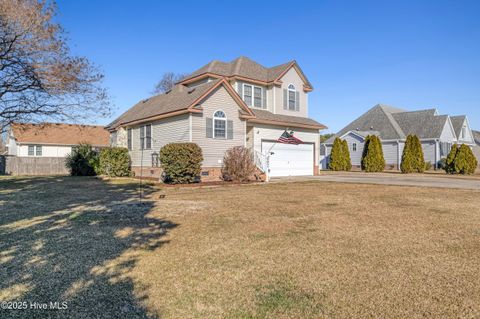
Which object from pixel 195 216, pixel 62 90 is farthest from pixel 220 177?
pixel 195 216

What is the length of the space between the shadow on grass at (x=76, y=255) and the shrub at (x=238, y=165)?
8320 millimetres

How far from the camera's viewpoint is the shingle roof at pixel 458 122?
1374 inches

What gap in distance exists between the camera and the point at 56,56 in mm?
14430

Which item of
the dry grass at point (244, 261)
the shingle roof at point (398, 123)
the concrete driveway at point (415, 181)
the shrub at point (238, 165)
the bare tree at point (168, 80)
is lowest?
the dry grass at point (244, 261)

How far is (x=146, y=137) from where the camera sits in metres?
20.2

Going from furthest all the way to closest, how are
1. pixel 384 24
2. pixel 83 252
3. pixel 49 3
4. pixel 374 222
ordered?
pixel 384 24 < pixel 49 3 < pixel 374 222 < pixel 83 252

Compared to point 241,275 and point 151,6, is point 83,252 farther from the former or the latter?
point 151,6

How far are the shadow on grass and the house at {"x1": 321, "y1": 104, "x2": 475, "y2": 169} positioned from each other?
28260 mm

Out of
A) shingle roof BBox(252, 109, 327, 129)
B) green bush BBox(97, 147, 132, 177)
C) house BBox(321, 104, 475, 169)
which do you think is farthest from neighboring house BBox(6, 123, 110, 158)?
house BBox(321, 104, 475, 169)

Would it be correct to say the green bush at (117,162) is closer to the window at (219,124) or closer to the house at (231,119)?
the house at (231,119)

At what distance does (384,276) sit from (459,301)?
828 millimetres

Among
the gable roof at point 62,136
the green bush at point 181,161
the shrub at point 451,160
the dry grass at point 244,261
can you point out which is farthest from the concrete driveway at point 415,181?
the gable roof at point 62,136

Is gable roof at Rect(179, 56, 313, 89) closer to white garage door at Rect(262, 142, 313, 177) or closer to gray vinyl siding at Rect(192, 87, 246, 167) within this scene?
gray vinyl siding at Rect(192, 87, 246, 167)

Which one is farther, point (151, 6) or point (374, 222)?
point (151, 6)
